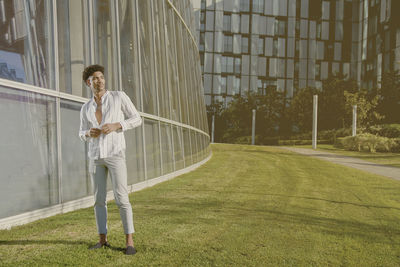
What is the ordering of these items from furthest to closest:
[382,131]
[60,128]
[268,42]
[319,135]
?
1. [268,42]
2. [319,135]
3. [382,131]
4. [60,128]

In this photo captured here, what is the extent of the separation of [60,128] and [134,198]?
2.29 metres

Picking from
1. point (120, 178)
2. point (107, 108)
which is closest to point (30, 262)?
point (120, 178)

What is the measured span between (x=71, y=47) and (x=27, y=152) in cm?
242

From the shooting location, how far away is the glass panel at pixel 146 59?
11.0 metres

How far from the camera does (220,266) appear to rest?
437 centimetres

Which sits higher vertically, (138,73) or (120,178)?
(138,73)

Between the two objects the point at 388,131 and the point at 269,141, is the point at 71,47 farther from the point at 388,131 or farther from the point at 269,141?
the point at 269,141

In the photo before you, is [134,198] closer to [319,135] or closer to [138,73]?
[138,73]

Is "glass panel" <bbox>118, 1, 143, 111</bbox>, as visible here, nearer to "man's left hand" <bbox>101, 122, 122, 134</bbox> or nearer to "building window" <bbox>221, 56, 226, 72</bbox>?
"man's left hand" <bbox>101, 122, 122, 134</bbox>

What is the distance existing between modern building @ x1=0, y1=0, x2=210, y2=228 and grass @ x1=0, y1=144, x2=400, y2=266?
1.94 ft

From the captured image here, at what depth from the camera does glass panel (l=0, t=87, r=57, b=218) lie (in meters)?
5.82

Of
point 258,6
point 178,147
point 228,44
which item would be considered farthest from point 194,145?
point 258,6

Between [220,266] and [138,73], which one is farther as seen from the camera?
[138,73]

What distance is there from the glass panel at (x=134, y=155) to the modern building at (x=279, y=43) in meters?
46.2
